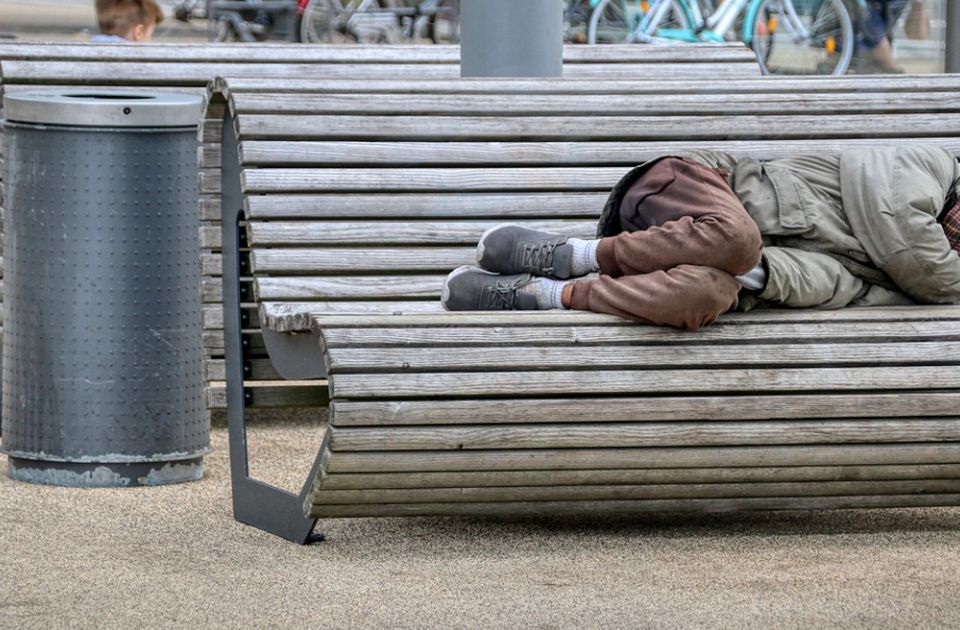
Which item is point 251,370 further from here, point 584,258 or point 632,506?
point 632,506

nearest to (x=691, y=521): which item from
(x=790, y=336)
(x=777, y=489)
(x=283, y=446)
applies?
(x=777, y=489)

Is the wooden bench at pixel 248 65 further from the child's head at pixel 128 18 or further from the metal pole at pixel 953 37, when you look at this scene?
the metal pole at pixel 953 37

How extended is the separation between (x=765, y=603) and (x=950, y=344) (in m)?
0.90

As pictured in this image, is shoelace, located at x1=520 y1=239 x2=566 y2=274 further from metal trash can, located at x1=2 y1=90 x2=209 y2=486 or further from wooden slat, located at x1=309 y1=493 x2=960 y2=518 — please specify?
metal trash can, located at x1=2 y1=90 x2=209 y2=486

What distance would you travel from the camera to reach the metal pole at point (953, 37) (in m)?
7.50

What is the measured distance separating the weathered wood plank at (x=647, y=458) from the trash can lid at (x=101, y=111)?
4.69 ft

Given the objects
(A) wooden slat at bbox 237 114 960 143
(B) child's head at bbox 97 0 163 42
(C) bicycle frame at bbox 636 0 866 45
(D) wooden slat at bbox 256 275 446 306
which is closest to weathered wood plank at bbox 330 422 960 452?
(D) wooden slat at bbox 256 275 446 306

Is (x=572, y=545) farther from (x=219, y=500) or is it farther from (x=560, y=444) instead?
(x=219, y=500)

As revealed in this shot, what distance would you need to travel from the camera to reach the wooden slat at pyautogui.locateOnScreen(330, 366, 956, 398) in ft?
12.7

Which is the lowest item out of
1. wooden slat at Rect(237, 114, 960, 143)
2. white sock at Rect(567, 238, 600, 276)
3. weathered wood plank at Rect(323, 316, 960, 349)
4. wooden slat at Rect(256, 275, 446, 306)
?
weathered wood plank at Rect(323, 316, 960, 349)

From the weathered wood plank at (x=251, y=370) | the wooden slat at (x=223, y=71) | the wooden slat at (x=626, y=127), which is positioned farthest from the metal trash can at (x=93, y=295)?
the wooden slat at (x=223, y=71)

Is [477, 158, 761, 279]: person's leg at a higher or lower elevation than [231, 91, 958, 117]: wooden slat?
lower

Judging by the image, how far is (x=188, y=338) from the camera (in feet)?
16.5

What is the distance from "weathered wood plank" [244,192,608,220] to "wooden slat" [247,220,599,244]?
0.9 inches
